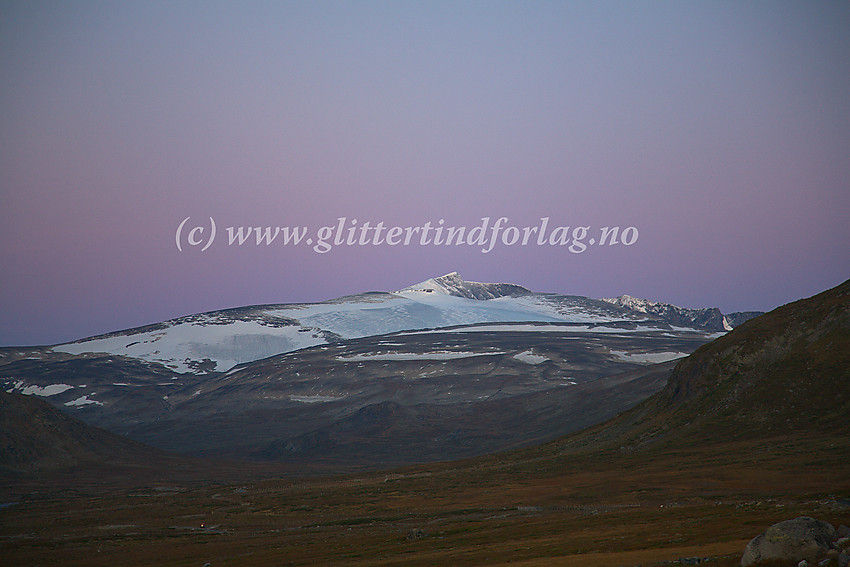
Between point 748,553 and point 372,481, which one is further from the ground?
point 748,553

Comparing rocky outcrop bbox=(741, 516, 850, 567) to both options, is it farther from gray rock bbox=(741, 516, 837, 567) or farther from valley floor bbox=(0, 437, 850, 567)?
valley floor bbox=(0, 437, 850, 567)

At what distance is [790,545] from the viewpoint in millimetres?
25672

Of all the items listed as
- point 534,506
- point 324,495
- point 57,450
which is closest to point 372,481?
point 324,495

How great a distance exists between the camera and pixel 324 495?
3851 inches

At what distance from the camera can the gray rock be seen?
25547 mm

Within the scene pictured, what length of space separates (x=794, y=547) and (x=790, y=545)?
0.15 meters

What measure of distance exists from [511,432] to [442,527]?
136 meters

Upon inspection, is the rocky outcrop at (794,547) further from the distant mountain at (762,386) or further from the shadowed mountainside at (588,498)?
the distant mountain at (762,386)

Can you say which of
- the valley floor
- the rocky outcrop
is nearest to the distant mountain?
the valley floor

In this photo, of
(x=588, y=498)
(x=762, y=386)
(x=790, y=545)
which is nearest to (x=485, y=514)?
(x=588, y=498)

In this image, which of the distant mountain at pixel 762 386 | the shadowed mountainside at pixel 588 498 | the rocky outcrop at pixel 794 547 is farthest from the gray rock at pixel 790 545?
the distant mountain at pixel 762 386

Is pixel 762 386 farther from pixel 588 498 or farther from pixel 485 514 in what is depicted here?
pixel 485 514

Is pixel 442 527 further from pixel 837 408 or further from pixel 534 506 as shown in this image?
pixel 837 408

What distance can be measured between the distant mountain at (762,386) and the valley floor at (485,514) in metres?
5.88
